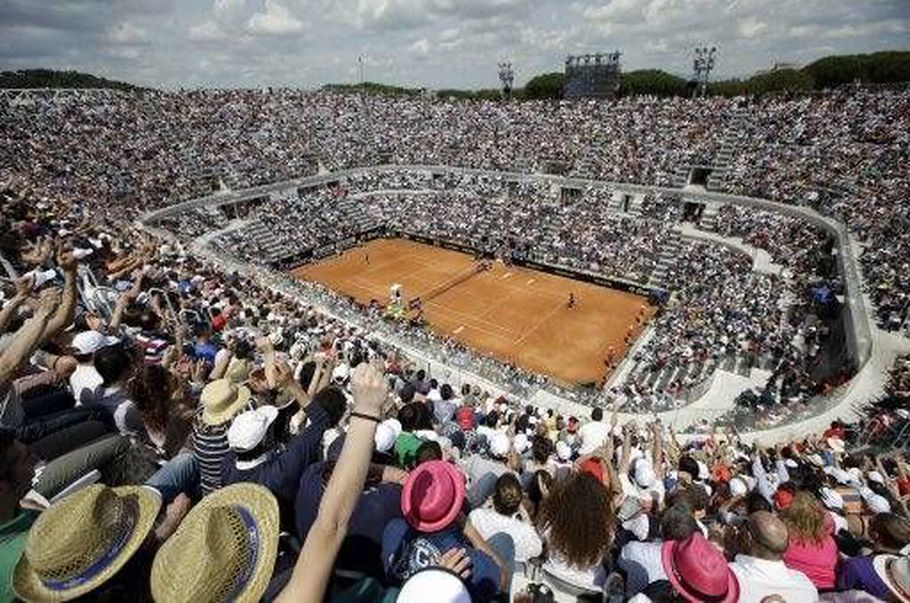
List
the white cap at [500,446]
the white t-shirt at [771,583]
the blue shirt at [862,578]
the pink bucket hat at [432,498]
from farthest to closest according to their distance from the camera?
the white cap at [500,446] → the blue shirt at [862,578] → the white t-shirt at [771,583] → the pink bucket hat at [432,498]

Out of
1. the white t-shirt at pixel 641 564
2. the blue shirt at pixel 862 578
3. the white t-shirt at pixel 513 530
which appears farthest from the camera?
the white t-shirt at pixel 513 530

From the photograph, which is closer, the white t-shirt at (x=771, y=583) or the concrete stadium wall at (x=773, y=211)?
the white t-shirt at (x=771, y=583)

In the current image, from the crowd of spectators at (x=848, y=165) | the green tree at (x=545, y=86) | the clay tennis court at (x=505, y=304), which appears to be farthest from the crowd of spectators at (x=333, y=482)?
the green tree at (x=545, y=86)

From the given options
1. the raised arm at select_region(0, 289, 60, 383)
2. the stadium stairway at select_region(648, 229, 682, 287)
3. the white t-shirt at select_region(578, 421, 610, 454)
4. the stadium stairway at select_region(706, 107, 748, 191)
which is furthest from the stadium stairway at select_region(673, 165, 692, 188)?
the raised arm at select_region(0, 289, 60, 383)

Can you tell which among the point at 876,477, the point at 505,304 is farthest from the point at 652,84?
the point at 876,477

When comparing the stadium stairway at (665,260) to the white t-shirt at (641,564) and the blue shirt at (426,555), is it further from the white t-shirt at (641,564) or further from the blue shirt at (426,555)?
the blue shirt at (426,555)

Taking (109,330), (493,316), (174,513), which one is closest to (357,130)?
(493,316)

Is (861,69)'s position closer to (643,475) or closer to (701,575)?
(643,475)
